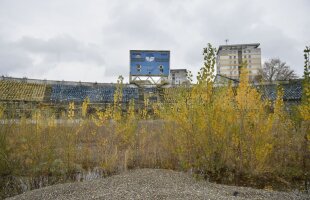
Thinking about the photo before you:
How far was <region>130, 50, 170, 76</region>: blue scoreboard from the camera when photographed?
38.3 meters

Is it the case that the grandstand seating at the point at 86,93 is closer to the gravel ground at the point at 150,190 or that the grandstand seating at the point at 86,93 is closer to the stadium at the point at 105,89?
the stadium at the point at 105,89

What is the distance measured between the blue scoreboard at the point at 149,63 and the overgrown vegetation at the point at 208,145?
29.1 metres

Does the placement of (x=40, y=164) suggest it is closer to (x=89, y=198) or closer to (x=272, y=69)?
(x=89, y=198)

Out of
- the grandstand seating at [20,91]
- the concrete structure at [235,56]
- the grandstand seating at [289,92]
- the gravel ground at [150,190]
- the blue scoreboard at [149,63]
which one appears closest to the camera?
the gravel ground at [150,190]

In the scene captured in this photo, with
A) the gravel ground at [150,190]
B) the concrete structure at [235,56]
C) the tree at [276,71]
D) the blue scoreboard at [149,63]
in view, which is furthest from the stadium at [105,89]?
the concrete structure at [235,56]

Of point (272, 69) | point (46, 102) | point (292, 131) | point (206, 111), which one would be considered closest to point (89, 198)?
point (206, 111)

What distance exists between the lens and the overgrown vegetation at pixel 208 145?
777 cm

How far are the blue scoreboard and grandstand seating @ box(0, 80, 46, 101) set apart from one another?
1161 centimetres

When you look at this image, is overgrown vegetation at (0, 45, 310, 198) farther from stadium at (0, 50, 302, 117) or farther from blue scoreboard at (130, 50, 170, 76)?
blue scoreboard at (130, 50, 170, 76)

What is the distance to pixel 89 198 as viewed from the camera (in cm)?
582

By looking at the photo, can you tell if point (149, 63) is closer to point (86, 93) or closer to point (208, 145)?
point (86, 93)

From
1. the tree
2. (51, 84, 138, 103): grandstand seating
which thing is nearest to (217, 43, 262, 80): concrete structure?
the tree

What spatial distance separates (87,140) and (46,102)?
22.5 metres

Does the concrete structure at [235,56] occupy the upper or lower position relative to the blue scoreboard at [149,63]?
upper
